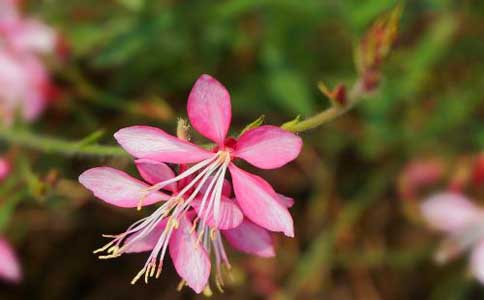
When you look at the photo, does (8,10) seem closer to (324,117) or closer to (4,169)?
(4,169)

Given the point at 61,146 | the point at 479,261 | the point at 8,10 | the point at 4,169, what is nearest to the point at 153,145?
the point at 61,146

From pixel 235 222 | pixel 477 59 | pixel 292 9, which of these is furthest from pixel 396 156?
pixel 235 222

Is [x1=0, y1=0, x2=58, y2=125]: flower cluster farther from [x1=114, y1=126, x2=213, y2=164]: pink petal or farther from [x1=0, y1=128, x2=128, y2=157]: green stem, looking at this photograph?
[x1=114, y1=126, x2=213, y2=164]: pink petal

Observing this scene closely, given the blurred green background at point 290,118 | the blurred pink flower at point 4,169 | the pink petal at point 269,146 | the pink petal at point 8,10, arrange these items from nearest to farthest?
1. the pink petal at point 269,146
2. the blurred pink flower at point 4,169
3. the pink petal at point 8,10
4. the blurred green background at point 290,118

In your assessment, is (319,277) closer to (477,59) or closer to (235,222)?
(477,59)

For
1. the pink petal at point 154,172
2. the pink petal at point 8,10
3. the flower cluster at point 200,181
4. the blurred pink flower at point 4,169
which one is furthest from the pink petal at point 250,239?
the pink petal at point 8,10

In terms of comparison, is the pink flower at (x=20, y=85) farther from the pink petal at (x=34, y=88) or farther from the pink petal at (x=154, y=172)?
the pink petal at (x=154, y=172)
